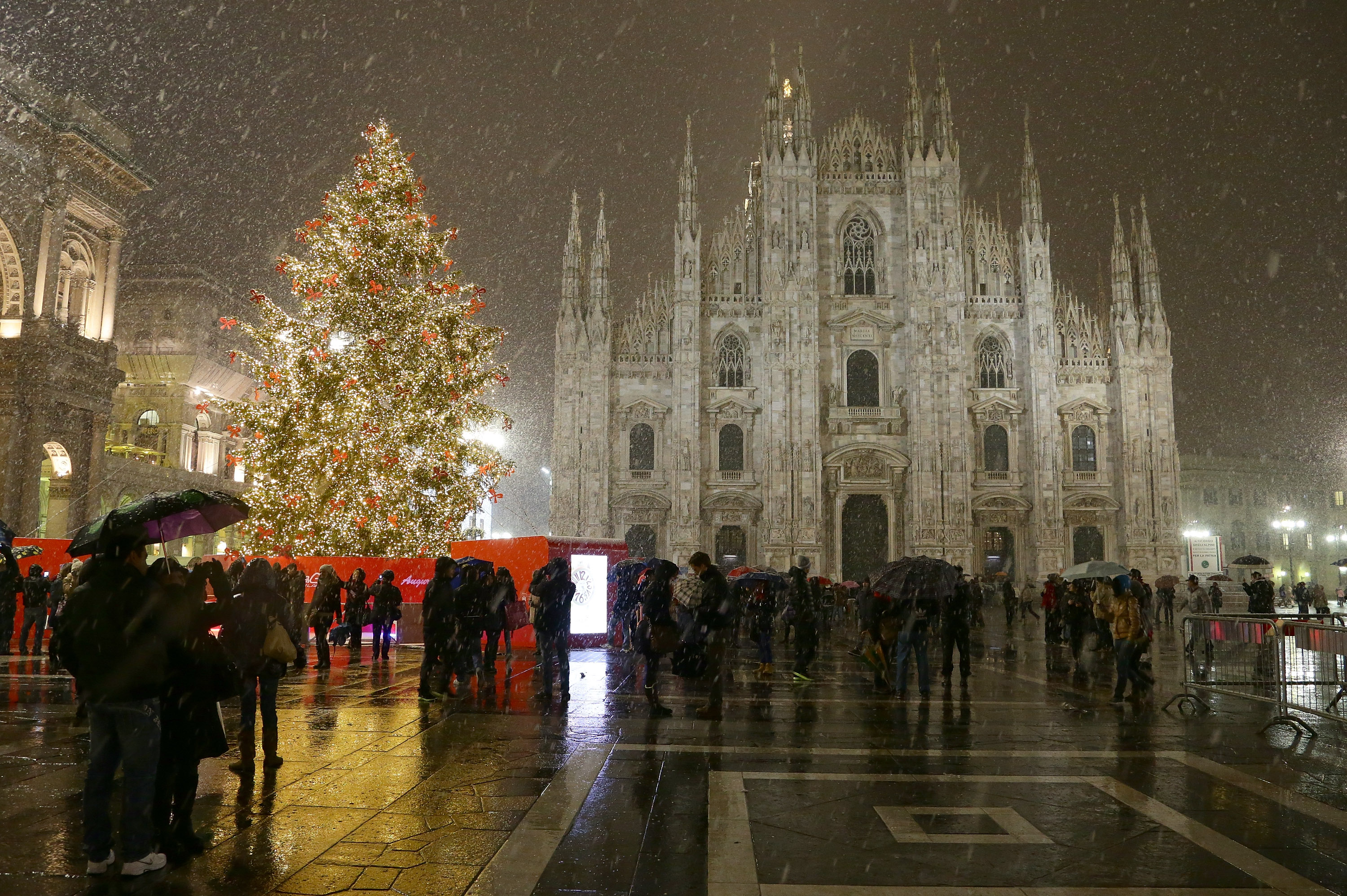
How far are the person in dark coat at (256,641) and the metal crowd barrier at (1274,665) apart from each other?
8.59m

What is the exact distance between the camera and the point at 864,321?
4025cm

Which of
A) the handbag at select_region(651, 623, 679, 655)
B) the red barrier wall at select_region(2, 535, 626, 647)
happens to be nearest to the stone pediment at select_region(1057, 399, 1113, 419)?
the red barrier wall at select_region(2, 535, 626, 647)

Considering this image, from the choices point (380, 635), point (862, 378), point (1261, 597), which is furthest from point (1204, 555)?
point (380, 635)

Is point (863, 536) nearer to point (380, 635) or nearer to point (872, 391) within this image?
point (872, 391)

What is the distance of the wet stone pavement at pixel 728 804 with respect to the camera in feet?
13.7

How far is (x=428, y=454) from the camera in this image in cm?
1827

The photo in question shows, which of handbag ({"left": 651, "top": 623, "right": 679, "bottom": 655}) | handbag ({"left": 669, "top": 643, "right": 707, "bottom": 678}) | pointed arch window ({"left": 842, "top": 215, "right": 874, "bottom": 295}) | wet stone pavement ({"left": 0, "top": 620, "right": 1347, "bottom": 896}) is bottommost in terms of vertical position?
wet stone pavement ({"left": 0, "top": 620, "right": 1347, "bottom": 896})

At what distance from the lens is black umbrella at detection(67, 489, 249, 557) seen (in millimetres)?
4594

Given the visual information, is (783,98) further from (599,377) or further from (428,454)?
(428,454)

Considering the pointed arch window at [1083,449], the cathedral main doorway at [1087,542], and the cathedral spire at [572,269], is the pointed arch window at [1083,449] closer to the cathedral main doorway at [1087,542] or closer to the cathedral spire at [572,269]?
the cathedral main doorway at [1087,542]

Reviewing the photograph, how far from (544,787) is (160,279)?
48.5 metres

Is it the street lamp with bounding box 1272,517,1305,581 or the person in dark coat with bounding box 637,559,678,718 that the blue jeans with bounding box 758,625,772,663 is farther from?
the street lamp with bounding box 1272,517,1305,581

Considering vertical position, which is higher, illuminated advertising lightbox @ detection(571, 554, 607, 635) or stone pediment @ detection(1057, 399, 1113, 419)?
stone pediment @ detection(1057, 399, 1113, 419)

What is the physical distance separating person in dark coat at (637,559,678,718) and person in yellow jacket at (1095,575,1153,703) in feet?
17.2
